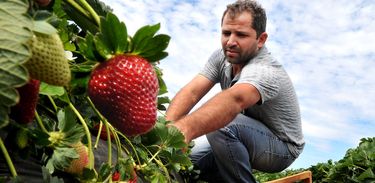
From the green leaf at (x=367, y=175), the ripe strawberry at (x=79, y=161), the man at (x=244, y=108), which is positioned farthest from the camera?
the green leaf at (x=367, y=175)

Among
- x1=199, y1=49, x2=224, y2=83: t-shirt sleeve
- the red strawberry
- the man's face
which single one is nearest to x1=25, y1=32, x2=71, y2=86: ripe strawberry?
the red strawberry

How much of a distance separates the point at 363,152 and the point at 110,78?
4.15 m

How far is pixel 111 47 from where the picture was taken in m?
0.57

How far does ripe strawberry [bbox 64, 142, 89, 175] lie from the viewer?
0.85m

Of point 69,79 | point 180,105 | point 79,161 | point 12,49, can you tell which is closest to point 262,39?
point 180,105

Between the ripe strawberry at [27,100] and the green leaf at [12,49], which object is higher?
the green leaf at [12,49]

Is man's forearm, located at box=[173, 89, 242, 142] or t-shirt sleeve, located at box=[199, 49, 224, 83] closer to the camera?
man's forearm, located at box=[173, 89, 242, 142]

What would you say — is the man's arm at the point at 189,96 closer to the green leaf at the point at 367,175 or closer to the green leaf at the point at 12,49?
the green leaf at the point at 367,175

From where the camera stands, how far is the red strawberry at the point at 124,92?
59 cm

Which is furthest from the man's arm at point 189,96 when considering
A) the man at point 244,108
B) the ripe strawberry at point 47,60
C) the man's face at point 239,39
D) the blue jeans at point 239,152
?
the ripe strawberry at point 47,60

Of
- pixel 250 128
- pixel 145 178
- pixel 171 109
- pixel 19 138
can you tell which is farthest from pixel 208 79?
pixel 19 138

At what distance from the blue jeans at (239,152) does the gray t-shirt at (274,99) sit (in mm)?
91

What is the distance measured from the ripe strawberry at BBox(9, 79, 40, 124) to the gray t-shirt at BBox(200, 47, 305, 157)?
2405mm

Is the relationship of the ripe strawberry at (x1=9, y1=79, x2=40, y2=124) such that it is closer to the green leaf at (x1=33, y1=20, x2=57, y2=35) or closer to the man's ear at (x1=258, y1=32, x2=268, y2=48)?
the green leaf at (x1=33, y1=20, x2=57, y2=35)
